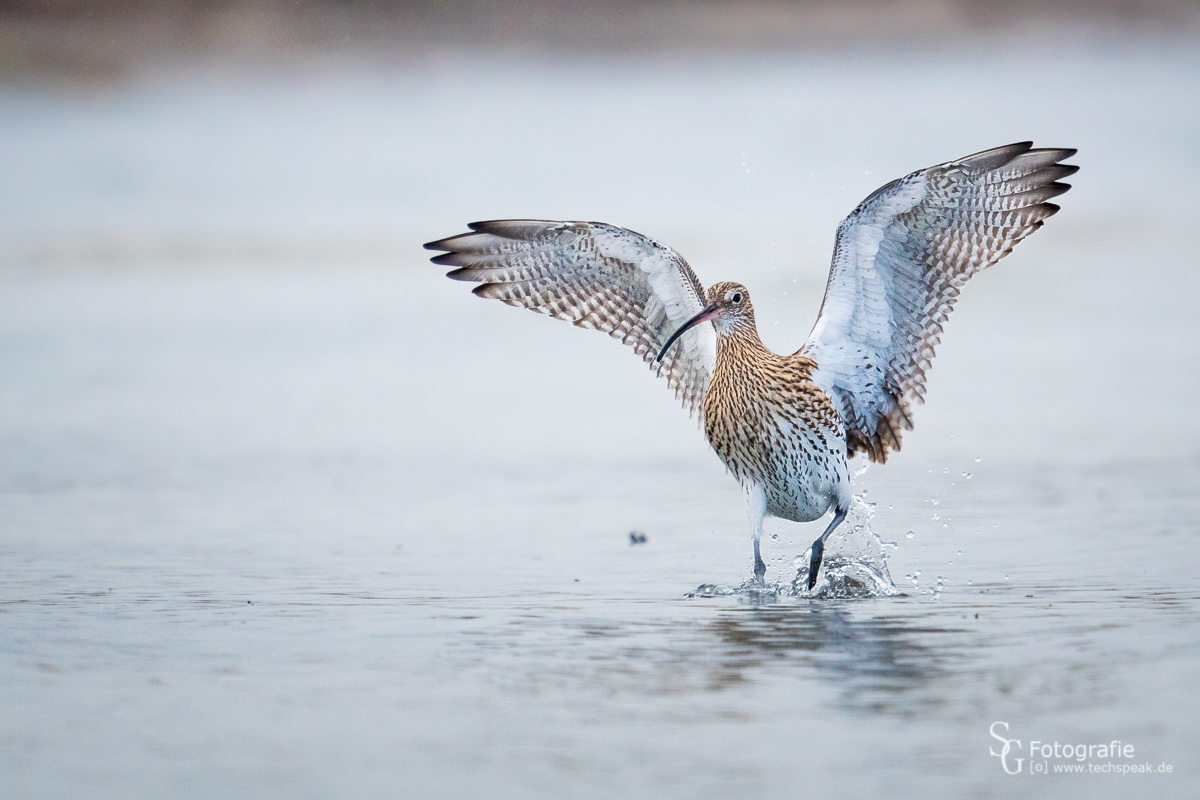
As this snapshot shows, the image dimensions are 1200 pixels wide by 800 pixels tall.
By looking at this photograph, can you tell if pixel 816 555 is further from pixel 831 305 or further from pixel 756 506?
pixel 831 305

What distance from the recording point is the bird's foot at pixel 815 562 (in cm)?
729

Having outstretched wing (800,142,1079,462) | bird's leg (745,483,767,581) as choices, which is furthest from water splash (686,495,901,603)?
outstretched wing (800,142,1079,462)

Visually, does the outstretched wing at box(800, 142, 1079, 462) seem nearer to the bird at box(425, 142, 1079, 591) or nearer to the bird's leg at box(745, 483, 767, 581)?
the bird at box(425, 142, 1079, 591)

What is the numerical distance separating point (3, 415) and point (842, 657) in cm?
722

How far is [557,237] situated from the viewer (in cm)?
814

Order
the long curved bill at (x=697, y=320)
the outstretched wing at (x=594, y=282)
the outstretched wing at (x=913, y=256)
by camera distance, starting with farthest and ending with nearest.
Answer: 1. the outstretched wing at (x=594, y=282)
2. the long curved bill at (x=697, y=320)
3. the outstretched wing at (x=913, y=256)

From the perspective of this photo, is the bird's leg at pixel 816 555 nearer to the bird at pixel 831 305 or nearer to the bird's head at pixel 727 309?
the bird at pixel 831 305

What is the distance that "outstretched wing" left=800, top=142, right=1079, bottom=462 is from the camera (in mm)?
7473

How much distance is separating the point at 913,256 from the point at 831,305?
38 centimetres

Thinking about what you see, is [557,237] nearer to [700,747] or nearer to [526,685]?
[526,685]

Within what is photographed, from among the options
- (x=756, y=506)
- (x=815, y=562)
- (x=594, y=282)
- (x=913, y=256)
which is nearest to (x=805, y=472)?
(x=756, y=506)

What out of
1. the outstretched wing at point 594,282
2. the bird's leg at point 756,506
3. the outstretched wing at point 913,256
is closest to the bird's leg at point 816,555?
the bird's leg at point 756,506

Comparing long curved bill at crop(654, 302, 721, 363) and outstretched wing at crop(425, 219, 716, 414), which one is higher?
outstretched wing at crop(425, 219, 716, 414)

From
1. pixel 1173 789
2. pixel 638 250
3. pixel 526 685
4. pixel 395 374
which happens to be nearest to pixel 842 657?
pixel 526 685
